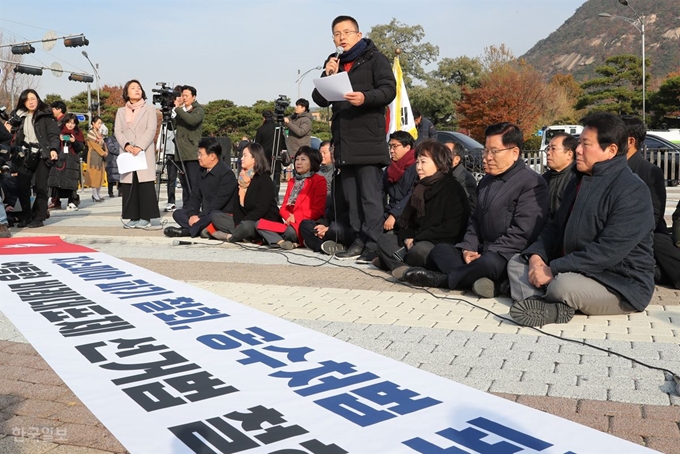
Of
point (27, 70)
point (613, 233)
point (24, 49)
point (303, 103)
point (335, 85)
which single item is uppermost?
point (24, 49)

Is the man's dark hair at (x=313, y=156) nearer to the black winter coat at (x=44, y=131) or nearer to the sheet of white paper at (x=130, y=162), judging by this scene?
the sheet of white paper at (x=130, y=162)

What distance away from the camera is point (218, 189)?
27.7ft

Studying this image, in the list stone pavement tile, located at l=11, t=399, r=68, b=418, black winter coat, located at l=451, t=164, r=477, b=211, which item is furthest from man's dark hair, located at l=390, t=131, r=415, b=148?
stone pavement tile, located at l=11, t=399, r=68, b=418

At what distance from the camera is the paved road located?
2691 millimetres

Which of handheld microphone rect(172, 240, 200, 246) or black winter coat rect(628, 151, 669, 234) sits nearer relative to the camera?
black winter coat rect(628, 151, 669, 234)

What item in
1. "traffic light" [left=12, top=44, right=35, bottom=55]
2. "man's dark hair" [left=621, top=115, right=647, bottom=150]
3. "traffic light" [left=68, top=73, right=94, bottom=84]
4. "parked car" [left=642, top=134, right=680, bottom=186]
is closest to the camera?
"man's dark hair" [left=621, top=115, right=647, bottom=150]

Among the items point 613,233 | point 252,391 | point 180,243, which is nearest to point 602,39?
point 180,243

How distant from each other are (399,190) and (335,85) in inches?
53.8

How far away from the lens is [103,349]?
3635mm

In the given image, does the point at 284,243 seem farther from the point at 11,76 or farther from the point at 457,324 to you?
the point at 11,76

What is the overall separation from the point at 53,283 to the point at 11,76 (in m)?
42.5

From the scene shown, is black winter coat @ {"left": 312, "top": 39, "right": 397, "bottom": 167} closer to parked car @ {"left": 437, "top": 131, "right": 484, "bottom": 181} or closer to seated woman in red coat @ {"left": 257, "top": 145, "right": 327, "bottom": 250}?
seated woman in red coat @ {"left": 257, "top": 145, "right": 327, "bottom": 250}

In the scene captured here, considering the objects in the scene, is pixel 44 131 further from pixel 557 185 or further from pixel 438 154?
pixel 557 185

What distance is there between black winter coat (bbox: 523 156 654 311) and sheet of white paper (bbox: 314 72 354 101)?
2430mm
